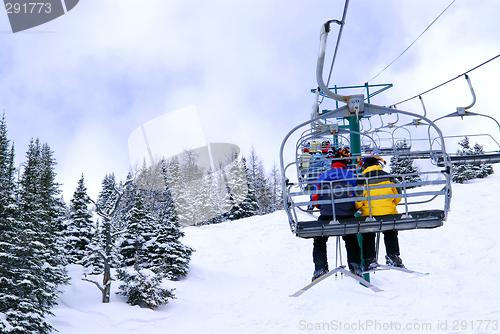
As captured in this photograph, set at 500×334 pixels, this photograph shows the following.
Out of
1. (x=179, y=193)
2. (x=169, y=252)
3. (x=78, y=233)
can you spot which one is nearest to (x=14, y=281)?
(x=169, y=252)

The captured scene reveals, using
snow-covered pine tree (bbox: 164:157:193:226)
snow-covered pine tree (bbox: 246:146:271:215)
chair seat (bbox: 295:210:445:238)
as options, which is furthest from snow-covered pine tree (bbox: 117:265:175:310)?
snow-covered pine tree (bbox: 246:146:271:215)

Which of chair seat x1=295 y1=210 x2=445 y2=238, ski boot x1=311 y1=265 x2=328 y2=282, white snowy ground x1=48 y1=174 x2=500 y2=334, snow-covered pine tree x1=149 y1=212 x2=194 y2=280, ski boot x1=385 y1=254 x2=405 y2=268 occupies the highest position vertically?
chair seat x1=295 y1=210 x2=445 y2=238

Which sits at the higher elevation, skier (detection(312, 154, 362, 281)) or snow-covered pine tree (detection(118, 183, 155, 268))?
skier (detection(312, 154, 362, 281))

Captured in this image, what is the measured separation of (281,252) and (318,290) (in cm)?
517

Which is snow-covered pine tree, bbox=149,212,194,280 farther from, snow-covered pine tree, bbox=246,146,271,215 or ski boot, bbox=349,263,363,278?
snow-covered pine tree, bbox=246,146,271,215

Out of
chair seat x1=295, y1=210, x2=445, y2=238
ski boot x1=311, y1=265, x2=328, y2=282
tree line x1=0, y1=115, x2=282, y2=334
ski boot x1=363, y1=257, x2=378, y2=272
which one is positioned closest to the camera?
chair seat x1=295, y1=210, x2=445, y2=238

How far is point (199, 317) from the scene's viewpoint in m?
13.2

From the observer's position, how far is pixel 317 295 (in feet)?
42.0

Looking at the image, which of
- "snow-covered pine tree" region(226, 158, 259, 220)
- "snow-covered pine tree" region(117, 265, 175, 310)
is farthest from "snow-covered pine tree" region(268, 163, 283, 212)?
"snow-covered pine tree" region(117, 265, 175, 310)

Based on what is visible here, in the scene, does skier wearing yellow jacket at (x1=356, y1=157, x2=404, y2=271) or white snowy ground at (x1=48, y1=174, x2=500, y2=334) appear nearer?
skier wearing yellow jacket at (x1=356, y1=157, x2=404, y2=271)

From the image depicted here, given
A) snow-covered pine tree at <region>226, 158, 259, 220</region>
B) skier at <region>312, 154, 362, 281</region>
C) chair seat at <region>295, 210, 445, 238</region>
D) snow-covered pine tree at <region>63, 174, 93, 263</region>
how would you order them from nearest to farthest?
1. chair seat at <region>295, 210, 445, 238</region>
2. skier at <region>312, 154, 362, 281</region>
3. snow-covered pine tree at <region>63, 174, 93, 263</region>
4. snow-covered pine tree at <region>226, 158, 259, 220</region>

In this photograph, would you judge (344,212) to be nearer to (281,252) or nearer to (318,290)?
(318,290)

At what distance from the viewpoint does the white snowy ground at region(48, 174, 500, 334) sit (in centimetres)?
1042

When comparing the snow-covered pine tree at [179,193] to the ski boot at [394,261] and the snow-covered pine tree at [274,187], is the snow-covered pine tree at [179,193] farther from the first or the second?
the ski boot at [394,261]
